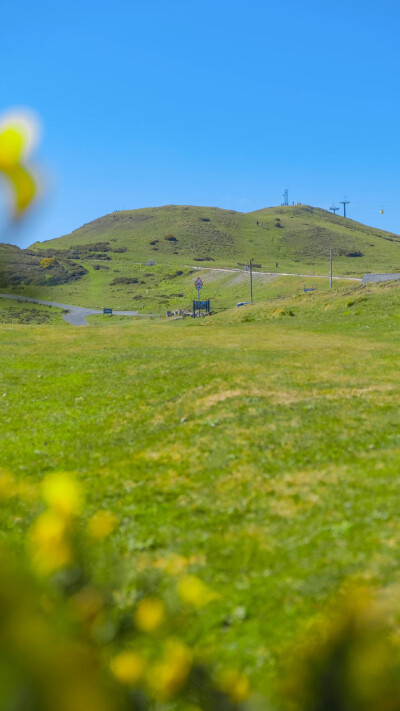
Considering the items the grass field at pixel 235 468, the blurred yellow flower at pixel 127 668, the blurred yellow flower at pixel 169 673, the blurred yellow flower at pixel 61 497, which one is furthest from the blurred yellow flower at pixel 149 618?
the blurred yellow flower at pixel 61 497

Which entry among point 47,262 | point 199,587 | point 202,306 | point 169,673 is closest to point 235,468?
point 199,587

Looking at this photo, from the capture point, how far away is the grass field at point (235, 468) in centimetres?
516

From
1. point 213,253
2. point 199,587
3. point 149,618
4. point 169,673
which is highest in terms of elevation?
point 213,253

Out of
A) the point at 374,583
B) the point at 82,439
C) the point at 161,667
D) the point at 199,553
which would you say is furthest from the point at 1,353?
the point at 161,667

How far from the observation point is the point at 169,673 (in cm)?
141

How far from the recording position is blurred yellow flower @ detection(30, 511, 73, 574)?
123 centimetres

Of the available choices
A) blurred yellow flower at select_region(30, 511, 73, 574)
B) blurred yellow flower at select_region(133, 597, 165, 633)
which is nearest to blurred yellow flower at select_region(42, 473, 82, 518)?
blurred yellow flower at select_region(30, 511, 73, 574)

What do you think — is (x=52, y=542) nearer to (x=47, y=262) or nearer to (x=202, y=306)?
(x=47, y=262)

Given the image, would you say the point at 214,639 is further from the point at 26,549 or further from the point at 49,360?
the point at 49,360

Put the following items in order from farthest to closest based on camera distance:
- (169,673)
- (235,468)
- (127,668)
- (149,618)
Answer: (235,468)
(149,618)
(169,673)
(127,668)

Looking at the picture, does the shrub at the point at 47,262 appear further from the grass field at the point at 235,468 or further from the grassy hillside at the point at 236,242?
the grassy hillside at the point at 236,242

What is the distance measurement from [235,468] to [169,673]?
298 inches

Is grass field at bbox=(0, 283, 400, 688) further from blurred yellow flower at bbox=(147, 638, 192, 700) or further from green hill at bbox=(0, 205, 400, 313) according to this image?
green hill at bbox=(0, 205, 400, 313)

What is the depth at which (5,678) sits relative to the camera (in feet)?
2.60
